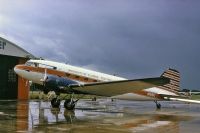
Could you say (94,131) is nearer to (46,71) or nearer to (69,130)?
(69,130)

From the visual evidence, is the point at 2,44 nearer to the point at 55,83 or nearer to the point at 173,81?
the point at 55,83

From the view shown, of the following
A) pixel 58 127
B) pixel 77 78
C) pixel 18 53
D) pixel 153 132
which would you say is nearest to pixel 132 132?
pixel 153 132

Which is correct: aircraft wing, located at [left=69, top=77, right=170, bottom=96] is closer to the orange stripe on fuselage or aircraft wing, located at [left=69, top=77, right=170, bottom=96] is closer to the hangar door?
the orange stripe on fuselage

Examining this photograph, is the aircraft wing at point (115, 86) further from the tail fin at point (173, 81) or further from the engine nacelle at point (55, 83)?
the tail fin at point (173, 81)

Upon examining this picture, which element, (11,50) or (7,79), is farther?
(7,79)

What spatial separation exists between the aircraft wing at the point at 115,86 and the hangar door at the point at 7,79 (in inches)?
855

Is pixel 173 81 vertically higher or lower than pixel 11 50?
lower

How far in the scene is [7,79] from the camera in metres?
45.1

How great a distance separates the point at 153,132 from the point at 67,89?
11.3m

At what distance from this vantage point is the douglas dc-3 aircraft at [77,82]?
23.7 m

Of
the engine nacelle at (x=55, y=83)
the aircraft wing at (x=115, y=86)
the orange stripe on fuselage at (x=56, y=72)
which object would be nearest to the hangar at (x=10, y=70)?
the orange stripe on fuselage at (x=56, y=72)

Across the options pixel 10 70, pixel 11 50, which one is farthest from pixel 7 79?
pixel 11 50

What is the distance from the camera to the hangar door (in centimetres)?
4444

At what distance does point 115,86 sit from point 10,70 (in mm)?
24572
